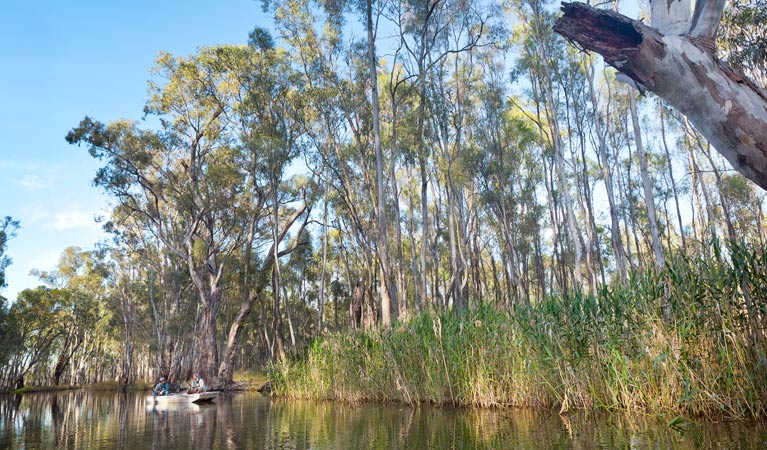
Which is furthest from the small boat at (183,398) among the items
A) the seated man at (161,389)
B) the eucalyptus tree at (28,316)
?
the eucalyptus tree at (28,316)

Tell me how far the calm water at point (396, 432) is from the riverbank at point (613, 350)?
1.15 feet

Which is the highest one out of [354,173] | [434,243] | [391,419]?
[354,173]

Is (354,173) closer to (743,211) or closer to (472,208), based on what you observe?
(472,208)

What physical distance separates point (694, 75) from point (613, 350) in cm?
417

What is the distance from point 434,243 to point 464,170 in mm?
4154

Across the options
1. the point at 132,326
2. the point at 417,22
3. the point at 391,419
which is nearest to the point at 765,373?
the point at 391,419

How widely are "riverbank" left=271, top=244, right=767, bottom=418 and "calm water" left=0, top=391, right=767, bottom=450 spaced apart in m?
0.35

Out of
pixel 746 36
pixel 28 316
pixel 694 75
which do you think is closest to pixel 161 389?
pixel 694 75

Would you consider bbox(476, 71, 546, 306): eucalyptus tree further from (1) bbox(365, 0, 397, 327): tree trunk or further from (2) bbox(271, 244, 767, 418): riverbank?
(2) bbox(271, 244, 767, 418): riverbank

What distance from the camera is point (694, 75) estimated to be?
2.32m

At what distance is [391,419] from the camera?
719cm

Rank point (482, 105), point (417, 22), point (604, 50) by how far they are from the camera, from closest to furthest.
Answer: point (604, 50) → point (417, 22) → point (482, 105)

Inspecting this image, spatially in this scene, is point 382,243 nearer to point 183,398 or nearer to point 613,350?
point 183,398

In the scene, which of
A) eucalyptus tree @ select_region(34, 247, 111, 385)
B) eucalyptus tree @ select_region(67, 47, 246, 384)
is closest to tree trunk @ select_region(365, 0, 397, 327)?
eucalyptus tree @ select_region(67, 47, 246, 384)
